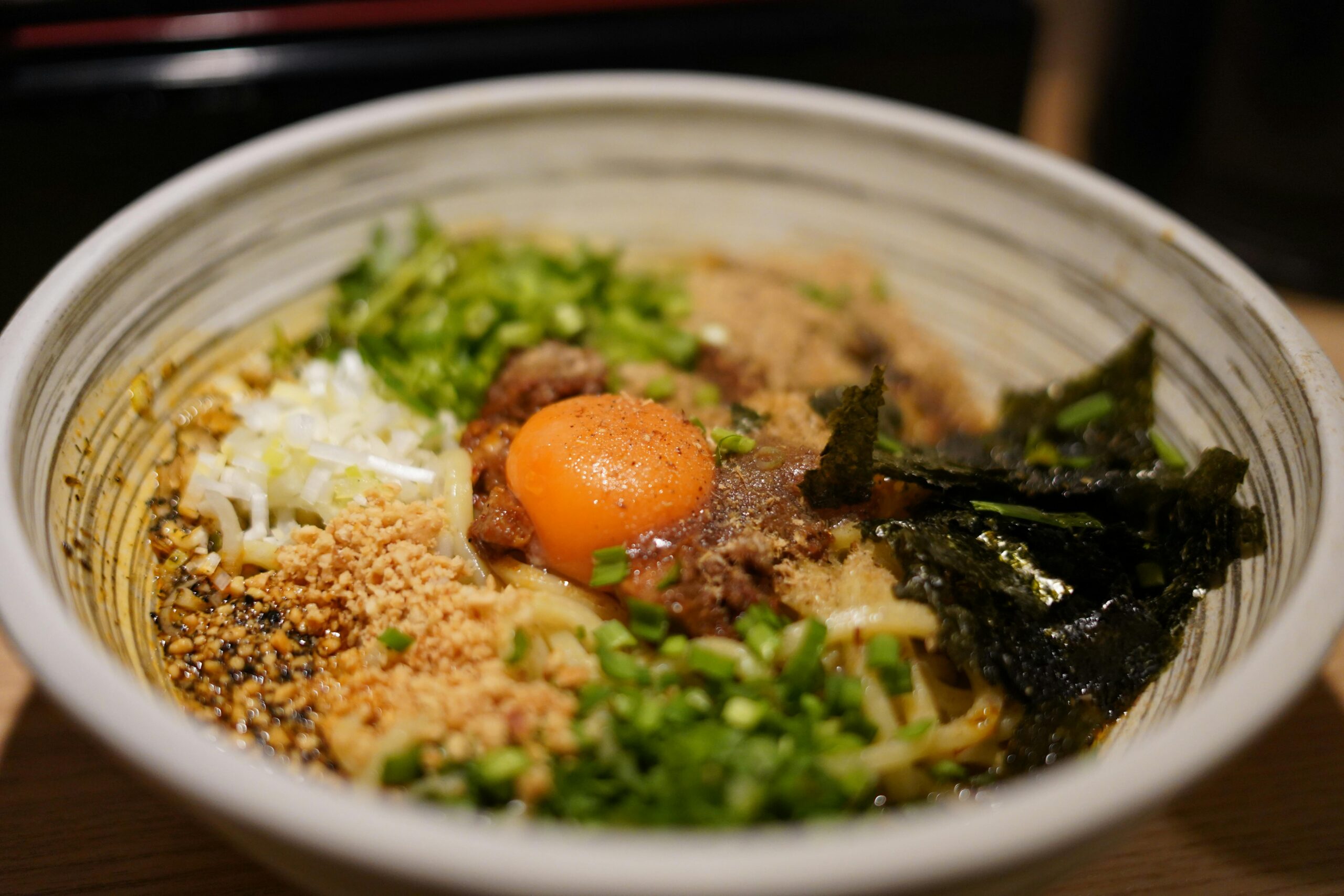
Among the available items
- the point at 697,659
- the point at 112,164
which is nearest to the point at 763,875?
the point at 697,659

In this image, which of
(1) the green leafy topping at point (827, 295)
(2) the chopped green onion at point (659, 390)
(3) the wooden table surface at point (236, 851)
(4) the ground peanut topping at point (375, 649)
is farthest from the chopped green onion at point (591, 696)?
(1) the green leafy topping at point (827, 295)

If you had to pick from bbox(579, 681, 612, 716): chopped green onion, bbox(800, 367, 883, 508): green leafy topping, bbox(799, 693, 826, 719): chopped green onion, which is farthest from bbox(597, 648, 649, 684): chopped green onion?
bbox(800, 367, 883, 508): green leafy topping

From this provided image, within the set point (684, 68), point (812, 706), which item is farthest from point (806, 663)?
point (684, 68)

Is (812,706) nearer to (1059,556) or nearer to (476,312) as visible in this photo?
(1059,556)

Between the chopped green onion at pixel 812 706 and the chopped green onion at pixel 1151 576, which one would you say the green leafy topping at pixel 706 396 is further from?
the chopped green onion at pixel 1151 576

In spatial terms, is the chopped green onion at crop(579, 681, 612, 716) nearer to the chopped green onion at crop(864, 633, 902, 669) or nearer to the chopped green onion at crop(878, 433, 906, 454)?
the chopped green onion at crop(864, 633, 902, 669)
